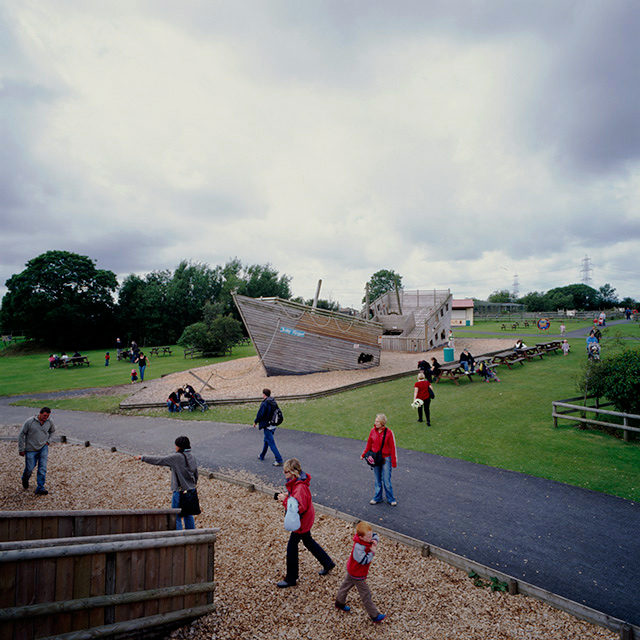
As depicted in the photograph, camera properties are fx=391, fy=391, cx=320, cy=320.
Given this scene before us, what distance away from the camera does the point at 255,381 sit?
19.1 meters

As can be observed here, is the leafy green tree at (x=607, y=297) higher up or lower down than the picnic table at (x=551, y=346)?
higher up

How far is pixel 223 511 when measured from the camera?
6.94 meters

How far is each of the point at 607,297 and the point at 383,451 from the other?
120m

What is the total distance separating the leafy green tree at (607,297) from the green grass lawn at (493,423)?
93853mm

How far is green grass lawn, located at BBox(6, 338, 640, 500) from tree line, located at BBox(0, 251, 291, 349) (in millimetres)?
25912

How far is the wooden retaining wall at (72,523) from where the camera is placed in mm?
4582

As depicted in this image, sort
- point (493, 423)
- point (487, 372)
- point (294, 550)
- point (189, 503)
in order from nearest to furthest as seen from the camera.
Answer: point (294, 550) < point (189, 503) < point (493, 423) < point (487, 372)

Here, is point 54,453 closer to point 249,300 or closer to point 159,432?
point 159,432

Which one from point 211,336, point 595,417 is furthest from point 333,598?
point 211,336

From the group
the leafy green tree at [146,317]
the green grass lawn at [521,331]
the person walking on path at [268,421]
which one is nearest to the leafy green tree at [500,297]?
the green grass lawn at [521,331]

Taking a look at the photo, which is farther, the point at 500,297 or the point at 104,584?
the point at 500,297

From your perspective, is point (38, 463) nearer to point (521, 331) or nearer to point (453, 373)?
point (453, 373)

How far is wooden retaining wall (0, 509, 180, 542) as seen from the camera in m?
4.58

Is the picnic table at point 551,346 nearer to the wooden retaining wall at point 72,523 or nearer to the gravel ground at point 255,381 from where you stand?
the gravel ground at point 255,381
